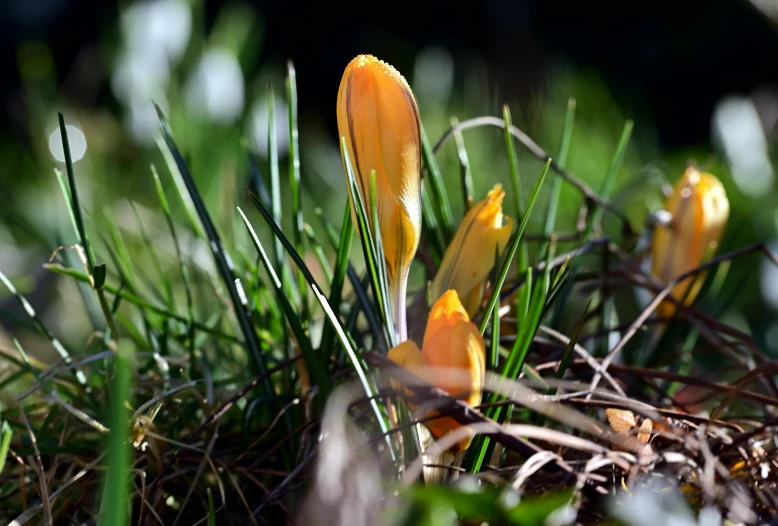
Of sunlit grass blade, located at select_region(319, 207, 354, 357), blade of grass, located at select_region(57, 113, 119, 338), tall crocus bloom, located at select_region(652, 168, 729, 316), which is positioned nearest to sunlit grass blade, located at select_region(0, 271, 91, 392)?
blade of grass, located at select_region(57, 113, 119, 338)

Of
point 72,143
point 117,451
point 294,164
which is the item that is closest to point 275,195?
point 294,164

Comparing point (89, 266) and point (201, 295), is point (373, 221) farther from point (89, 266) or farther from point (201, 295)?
point (201, 295)

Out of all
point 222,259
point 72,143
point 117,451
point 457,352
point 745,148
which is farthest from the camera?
point 72,143

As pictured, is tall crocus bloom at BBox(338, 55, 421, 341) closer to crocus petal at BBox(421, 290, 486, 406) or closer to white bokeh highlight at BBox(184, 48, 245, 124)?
crocus petal at BBox(421, 290, 486, 406)

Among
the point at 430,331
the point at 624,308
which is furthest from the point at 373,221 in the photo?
the point at 624,308

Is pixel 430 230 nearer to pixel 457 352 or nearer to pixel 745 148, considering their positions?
pixel 457 352

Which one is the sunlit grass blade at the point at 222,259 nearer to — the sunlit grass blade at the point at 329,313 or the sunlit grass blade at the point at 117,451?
the sunlit grass blade at the point at 329,313

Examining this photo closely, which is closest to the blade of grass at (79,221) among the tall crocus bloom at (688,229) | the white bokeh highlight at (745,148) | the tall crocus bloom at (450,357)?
the tall crocus bloom at (450,357)
